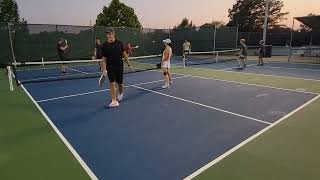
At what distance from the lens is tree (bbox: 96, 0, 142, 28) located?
1797 inches

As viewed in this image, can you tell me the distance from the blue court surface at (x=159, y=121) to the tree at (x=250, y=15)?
6074 centimetres

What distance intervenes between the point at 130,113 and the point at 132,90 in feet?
11.2

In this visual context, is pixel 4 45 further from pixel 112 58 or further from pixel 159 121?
pixel 159 121

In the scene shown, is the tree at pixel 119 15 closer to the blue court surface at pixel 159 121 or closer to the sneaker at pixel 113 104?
the blue court surface at pixel 159 121

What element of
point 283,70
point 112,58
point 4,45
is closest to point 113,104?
point 112,58

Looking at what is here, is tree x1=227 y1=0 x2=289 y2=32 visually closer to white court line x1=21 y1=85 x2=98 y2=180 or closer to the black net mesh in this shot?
the black net mesh

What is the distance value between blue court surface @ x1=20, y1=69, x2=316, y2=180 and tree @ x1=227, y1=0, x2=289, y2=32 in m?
60.7

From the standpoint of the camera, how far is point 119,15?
45750 millimetres

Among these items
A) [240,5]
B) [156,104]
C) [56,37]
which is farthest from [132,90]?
[240,5]

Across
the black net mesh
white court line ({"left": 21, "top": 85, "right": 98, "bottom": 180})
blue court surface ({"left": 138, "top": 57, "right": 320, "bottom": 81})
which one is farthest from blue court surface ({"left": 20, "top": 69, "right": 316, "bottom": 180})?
the black net mesh

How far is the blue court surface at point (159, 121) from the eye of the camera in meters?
4.77

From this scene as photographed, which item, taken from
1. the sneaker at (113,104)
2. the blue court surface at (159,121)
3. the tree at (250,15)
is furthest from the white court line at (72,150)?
the tree at (250,15)

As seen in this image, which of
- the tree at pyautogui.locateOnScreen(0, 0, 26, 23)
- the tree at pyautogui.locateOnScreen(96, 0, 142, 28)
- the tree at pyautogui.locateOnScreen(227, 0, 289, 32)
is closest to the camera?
the tree at pyautogui.locateOnScreen(96, 0, 142, 28)

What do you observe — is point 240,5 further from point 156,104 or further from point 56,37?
point 156,104
